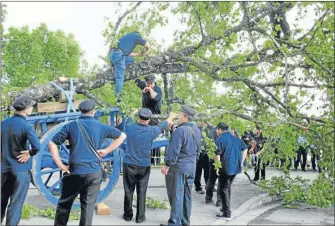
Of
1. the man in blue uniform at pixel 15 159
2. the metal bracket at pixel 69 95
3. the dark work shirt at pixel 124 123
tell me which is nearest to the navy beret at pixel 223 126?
the dark work shirt at pixel 124 123

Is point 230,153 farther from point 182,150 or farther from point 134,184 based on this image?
point 134,184

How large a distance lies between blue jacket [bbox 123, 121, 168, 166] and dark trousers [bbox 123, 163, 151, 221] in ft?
0.33

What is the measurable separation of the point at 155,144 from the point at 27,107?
10.9 feet

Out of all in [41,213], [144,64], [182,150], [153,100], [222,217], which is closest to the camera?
[182,150]

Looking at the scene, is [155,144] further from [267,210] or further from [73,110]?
[267,210]

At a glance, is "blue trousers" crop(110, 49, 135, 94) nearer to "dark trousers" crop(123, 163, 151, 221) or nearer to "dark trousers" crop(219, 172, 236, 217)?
"dark trousers" crop(123, 163, 151, 221)

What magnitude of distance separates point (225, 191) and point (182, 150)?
152 centimetres

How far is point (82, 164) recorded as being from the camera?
19.8 feet

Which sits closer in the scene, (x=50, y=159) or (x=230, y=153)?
(x=50, y=159)

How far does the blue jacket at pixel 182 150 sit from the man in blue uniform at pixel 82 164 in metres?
1.22

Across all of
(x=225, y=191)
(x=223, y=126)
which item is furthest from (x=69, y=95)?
(x=225, y=191)

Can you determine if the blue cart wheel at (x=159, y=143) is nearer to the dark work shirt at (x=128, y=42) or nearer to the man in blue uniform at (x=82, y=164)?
the dark work shirt at (x=128, y=42)

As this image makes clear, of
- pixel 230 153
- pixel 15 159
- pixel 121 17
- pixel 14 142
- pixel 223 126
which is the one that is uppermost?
pixel 121 17

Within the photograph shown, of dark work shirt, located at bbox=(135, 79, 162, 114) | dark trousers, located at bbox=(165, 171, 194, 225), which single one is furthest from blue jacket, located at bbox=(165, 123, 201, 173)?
dark work shirt, located at bbox=(135, 79, 162, 114)
